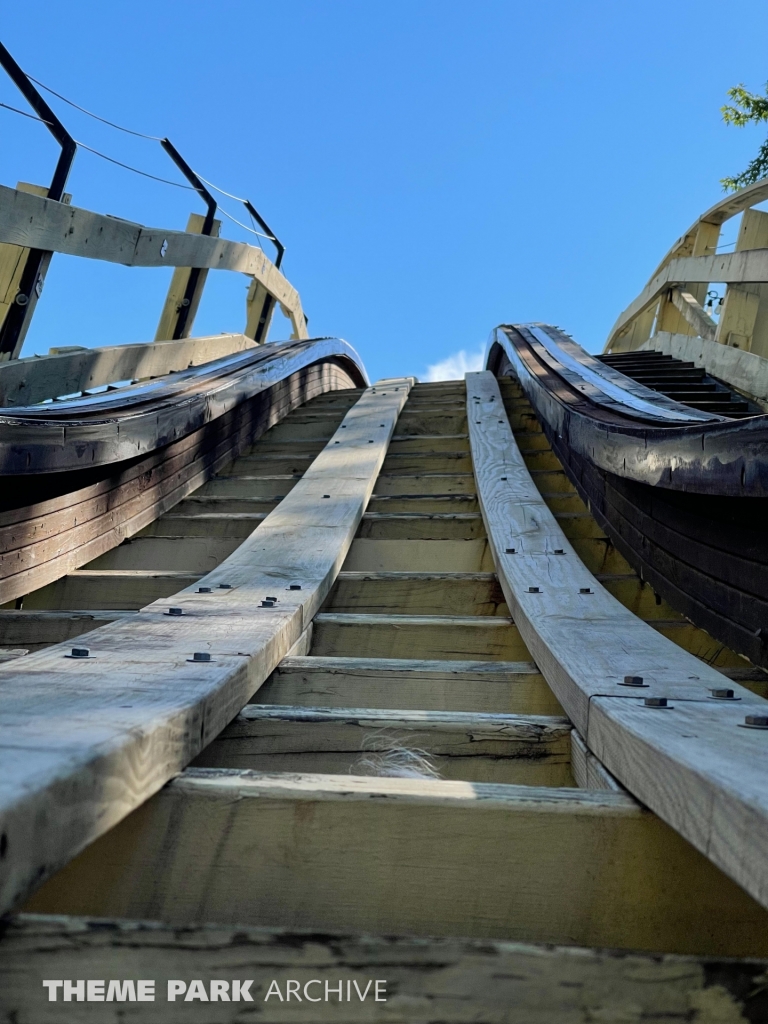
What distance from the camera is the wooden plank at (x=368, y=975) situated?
2.56 feet

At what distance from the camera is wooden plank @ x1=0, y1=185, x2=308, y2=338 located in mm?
3885

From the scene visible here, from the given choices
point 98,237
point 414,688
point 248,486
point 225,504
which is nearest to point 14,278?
point 98,237

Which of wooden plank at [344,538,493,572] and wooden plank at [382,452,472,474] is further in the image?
wooden plank at [382,452,472,474]

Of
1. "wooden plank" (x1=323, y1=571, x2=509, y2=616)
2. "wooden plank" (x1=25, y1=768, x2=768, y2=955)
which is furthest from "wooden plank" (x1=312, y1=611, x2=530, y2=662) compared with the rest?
"wooden plank" (x1=25, y1=768, x2=768, y2=955)

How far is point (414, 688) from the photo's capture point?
66.7 inches

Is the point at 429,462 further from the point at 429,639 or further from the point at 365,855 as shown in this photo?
the point at 365,855

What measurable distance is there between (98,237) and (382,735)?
13.2 feet

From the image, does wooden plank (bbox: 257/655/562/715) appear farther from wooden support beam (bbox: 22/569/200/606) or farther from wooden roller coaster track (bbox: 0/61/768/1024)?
wooden support beam (bbox: 22/569/200/606)

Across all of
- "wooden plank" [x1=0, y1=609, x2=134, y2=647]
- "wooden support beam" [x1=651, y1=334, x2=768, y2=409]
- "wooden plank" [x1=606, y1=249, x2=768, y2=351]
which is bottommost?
"wooden plank" [x1=0, y1=609, x2=134, y2=647]

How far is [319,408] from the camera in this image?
5910mm

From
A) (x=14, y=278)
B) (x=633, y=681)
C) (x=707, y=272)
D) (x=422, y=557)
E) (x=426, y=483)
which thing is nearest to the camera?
(x=633, y=681)

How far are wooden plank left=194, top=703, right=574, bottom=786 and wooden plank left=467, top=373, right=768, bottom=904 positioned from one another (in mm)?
88

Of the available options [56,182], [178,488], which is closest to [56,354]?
[56,182]

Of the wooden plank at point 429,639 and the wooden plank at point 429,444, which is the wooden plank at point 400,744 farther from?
the wooden plank at point 429,444
